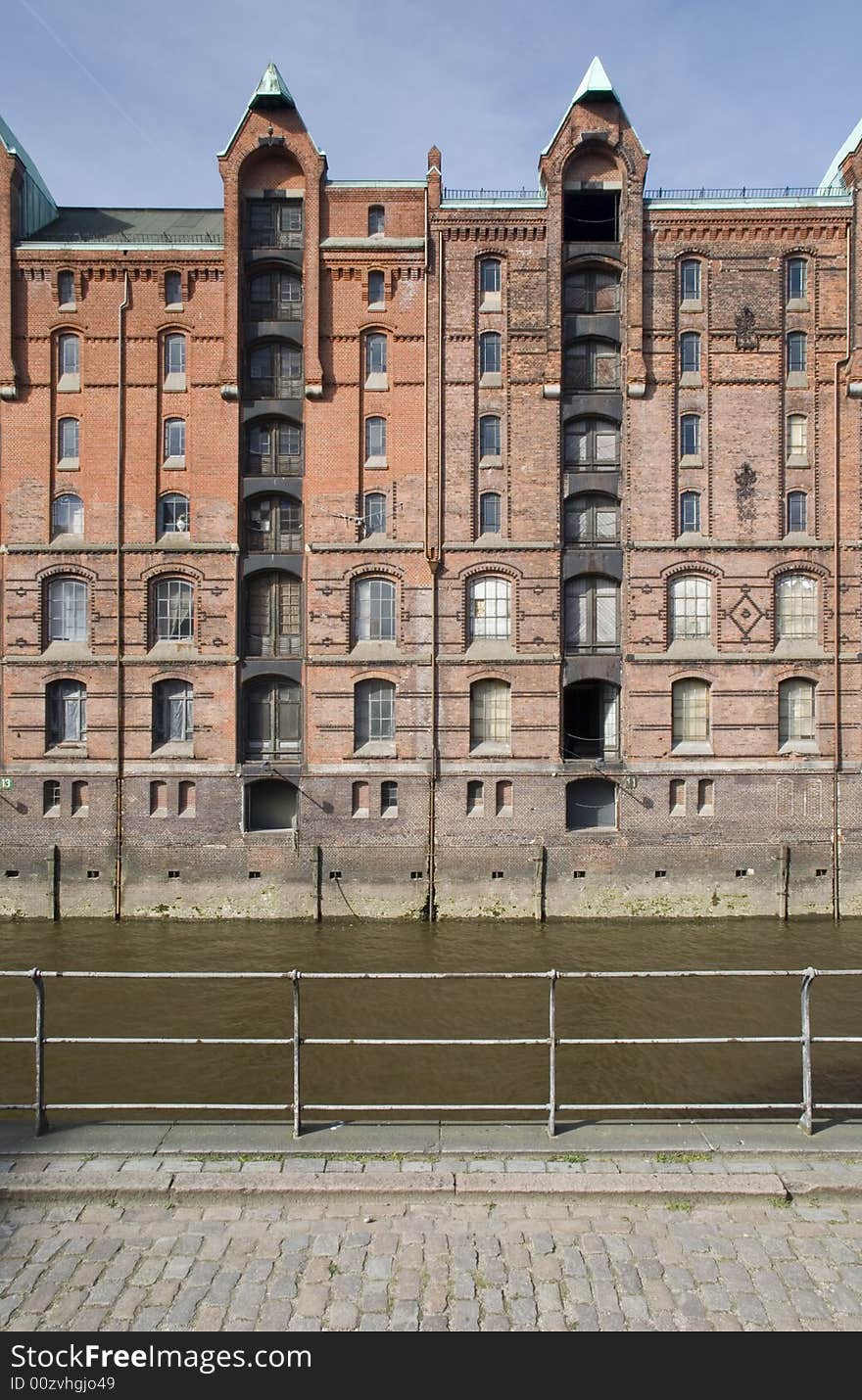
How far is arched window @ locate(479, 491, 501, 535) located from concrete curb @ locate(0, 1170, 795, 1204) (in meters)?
16.1

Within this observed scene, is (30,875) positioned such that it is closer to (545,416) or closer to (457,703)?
(457,703)

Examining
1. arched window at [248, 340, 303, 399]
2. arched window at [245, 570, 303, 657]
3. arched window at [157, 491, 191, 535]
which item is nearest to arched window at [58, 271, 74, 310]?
arched window at [248, 340, 303, 399]

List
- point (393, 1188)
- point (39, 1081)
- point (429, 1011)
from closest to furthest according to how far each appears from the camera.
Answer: point (393, 1188) < point (39, 1081) < point (429, 1011)

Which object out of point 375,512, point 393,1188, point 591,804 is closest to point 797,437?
point 591,804

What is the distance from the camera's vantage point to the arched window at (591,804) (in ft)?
65.6

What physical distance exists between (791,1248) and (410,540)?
16597 millimetres

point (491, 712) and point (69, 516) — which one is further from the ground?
point (69, 516)

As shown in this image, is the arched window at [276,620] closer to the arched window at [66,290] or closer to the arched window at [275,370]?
the arched window at [275,370]

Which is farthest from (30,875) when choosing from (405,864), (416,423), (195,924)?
(416,423)

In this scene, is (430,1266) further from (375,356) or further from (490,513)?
(375,356)

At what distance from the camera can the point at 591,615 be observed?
65.1 ft

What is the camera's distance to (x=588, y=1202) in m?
5.39

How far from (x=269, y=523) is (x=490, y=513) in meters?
5.61

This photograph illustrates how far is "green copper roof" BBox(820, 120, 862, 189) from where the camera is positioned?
20078 millimetres
